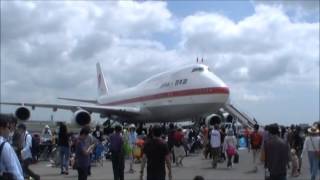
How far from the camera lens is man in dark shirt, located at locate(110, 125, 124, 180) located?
13391mm

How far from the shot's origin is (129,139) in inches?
744

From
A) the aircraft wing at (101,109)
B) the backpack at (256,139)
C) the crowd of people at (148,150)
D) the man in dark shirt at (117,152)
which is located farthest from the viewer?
the aircraft wing at (101,109)

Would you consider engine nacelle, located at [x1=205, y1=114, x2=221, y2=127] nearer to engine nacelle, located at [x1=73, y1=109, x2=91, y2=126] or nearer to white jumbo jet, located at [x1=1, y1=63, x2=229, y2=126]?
white jumbo jet, located at [x1=1, y1=63, x2=229, y2=126]

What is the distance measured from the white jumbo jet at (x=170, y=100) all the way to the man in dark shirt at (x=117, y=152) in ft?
61.6

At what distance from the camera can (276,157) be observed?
30.2ft

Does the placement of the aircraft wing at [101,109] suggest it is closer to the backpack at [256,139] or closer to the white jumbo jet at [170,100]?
the white jumbo jet at [170,100]

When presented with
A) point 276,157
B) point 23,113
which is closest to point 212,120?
point 23,113

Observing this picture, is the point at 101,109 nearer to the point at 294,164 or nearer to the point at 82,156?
the point at 294,164

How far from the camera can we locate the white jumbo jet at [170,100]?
105 feet

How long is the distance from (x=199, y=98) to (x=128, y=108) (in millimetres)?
7853

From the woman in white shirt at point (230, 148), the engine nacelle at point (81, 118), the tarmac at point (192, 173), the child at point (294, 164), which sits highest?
the engine nacelle at point (81, 118)

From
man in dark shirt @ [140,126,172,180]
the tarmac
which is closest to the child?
the tarmac

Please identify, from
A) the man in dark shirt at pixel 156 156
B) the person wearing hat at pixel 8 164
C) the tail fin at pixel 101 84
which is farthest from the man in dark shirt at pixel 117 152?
the tail fin at pixel 101 84

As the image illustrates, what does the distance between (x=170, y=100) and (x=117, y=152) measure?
20.6 meters
